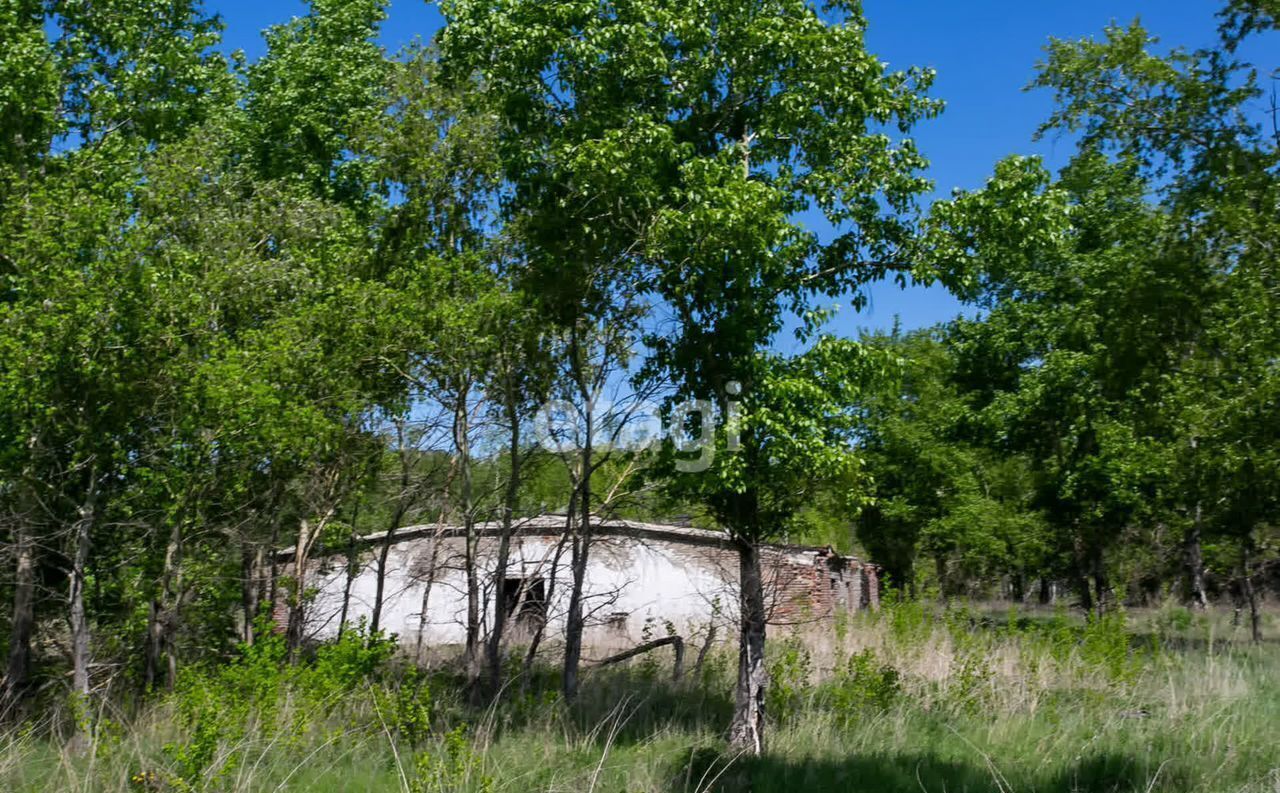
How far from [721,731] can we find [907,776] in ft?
10.3

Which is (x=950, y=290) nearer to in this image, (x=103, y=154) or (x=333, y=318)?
(x=333, y=318)

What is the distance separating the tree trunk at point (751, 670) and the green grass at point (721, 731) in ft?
1.00

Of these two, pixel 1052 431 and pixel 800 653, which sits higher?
pixel 1052 431

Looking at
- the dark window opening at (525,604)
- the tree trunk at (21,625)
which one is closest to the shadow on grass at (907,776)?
the dark window opening at (525,604)

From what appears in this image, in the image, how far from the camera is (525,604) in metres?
24.1

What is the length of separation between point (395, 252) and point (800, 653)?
866cm

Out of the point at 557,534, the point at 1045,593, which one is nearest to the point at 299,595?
the point at 557,534

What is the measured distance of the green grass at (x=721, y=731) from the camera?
338 inches

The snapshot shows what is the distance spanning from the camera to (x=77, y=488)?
41.8 feet

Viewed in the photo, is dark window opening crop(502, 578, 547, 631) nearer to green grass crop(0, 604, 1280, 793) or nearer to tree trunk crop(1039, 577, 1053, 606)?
green grass crop(0, 604, 1280, 793)

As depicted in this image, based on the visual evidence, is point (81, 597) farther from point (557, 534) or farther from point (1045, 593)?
point (1045, 593)

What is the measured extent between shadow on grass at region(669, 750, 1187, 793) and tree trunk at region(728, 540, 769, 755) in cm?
105

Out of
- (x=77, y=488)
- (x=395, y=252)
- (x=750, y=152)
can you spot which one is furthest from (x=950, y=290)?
(x=77, y=488)

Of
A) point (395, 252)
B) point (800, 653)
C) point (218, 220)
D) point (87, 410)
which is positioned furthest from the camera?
point (800, 653)
